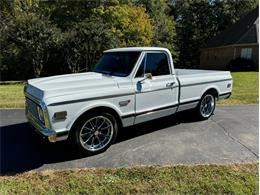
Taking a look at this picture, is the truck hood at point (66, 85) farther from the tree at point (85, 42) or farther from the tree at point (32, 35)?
the tree at point (85, 42)

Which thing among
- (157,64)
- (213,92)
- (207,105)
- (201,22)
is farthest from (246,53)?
(157,64)

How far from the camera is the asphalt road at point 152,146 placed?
441 centimetres

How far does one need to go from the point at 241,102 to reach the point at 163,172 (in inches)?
235

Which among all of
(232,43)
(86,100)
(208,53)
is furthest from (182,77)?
(208,53)

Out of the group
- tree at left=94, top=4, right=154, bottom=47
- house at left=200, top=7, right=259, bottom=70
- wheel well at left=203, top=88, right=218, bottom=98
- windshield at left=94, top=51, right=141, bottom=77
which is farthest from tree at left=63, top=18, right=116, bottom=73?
house at left=200, top=7, right=259, bottom=70

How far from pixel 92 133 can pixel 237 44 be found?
2681cm

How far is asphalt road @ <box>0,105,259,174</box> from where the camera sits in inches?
174

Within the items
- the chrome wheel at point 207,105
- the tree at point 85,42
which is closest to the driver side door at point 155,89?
the chrome wheel at point 207,105

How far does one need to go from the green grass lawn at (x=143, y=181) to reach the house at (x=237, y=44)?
25536mm

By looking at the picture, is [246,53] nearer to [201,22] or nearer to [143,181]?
[201,22]

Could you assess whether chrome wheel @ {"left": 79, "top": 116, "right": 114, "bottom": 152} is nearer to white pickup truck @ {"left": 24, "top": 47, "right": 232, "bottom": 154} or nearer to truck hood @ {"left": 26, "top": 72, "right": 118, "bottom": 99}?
white pickup truck @ {"left": 24, "top": 47, "right": 232, "bottom": 154}

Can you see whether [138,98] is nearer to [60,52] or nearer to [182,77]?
[182,77]

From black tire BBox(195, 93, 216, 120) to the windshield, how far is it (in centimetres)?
229

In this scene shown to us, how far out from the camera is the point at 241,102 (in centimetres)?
888
